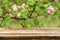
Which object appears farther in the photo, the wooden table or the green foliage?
the green foliage

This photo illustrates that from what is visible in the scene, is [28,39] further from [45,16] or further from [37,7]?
[45,16]

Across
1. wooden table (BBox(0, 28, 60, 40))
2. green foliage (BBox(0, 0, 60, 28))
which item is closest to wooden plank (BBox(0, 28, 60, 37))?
wooden table (BBox(0, 28, 60, 40))

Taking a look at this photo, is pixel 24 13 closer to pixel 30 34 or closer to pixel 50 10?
pixel 50 10

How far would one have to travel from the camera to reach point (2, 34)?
0.73 meters

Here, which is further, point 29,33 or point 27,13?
point 27,13

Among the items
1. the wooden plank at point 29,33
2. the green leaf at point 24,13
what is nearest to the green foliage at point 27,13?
the green leaf at point 24,13

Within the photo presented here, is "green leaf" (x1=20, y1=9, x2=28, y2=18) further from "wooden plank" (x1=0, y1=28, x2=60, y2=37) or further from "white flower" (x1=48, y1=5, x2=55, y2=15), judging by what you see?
"wooden plank" (x1=0, y1=28, x2=60, y2=37)

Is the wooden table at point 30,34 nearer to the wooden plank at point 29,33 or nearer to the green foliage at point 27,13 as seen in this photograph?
the wooden plank at point 29,33

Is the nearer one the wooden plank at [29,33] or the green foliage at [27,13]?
the wooden plank at [29,33]

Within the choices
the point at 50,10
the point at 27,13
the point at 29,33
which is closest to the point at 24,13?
the point at 27,13

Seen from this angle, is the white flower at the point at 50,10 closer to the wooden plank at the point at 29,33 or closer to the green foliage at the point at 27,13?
the green foliage at the point at 27,13

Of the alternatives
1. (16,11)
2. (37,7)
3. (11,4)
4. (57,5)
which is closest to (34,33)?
(37,7)

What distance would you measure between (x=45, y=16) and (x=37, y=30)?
0.71 metres

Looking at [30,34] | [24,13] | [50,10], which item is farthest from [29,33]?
[50,10]
